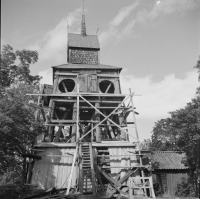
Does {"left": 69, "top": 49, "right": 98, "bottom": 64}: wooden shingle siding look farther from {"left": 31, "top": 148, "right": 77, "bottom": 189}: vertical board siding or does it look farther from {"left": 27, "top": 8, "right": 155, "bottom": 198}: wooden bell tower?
{"left": 31, "top": 148, "right": 77, "bottom": 189}: vertical board siding

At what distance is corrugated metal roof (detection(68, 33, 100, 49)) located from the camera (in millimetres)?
21938

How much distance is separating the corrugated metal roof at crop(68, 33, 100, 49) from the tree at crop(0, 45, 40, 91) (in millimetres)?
4531

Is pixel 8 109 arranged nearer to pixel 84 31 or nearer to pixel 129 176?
pixel 129 176

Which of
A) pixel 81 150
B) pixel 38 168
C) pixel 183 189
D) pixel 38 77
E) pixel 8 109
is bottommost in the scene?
pixel 183 189

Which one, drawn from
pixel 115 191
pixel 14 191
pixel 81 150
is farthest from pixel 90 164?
pixel 14 191

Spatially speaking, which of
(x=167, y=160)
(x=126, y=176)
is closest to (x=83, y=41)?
→ (x=126, y=176)

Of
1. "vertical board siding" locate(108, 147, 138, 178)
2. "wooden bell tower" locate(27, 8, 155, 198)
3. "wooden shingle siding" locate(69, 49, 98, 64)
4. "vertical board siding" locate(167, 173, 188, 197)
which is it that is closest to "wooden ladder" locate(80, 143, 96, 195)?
"wooden bell tower" locate(27, 8, 155, 198)

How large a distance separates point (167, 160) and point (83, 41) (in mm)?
16292

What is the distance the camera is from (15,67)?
70.5ft

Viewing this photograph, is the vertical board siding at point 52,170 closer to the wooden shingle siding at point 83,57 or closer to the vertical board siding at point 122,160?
the vertical board siding at point 122,160

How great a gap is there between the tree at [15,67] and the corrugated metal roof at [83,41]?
453 cm

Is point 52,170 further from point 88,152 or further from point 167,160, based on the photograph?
point 167,160

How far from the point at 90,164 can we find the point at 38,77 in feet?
55.0

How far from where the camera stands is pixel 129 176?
43.2 ft
